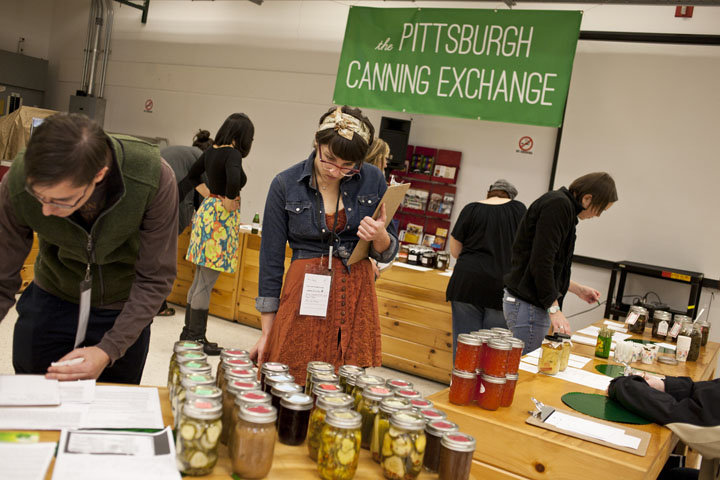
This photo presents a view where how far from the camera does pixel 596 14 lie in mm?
5953

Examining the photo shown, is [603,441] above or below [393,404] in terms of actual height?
below

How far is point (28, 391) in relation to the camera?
4.80 feet

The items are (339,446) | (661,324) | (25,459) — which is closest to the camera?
(25,459)

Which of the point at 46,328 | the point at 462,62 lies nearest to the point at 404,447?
the point at 46,328

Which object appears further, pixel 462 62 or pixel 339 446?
pixel 462 62

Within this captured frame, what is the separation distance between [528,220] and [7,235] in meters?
2.25

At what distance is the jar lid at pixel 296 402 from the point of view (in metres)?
1.40

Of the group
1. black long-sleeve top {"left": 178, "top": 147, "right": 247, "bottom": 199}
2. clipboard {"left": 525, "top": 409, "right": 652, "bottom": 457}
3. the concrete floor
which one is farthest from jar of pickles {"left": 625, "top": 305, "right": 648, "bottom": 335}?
black long-sleeve top {"left": 178, "top": 147, "right": 247, "bottom": 199}

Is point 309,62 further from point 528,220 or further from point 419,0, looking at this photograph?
point 528,220

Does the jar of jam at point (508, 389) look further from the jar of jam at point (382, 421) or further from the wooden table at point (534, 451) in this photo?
the jar of jam at point (382, 421)

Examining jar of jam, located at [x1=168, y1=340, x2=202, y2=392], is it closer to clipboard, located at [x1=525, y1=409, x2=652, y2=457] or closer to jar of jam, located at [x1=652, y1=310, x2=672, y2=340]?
clipboard, located at [x1=525, y1=409, x2=652, y2=457]

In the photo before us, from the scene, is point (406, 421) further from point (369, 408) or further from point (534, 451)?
point (534, 451)

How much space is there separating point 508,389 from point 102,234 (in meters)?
1.32

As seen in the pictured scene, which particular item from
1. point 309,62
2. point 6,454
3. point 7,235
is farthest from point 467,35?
point 6,454
